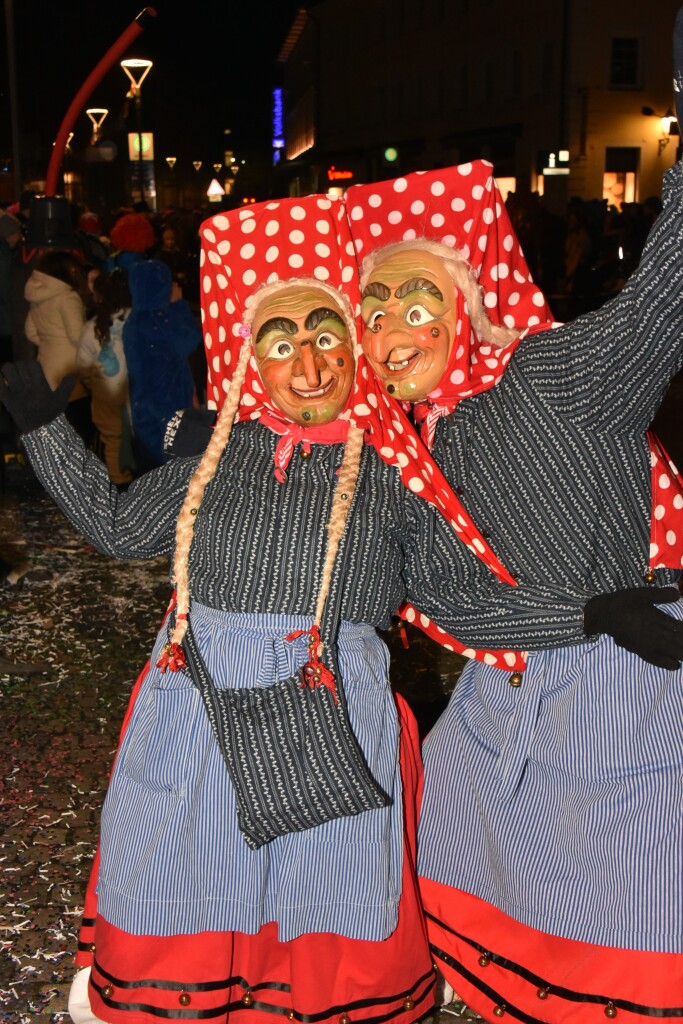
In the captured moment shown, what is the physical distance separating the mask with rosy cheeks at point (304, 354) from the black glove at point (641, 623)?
747 mm

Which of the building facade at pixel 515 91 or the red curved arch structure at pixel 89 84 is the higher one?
the building facade at pixel 515 91

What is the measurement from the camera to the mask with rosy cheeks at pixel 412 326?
2.77m

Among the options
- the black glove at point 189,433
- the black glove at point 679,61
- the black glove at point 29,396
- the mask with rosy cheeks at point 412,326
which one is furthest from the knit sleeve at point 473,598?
the black glove at point 679,61

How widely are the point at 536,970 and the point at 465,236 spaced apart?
171 cm

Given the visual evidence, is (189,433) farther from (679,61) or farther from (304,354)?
(679,61)

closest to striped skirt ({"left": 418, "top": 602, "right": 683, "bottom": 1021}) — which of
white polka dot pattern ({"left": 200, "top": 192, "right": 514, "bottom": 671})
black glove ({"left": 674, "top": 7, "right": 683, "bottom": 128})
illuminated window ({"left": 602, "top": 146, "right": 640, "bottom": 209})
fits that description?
white polka dot pattern ({"left": 200, "top": 192, "right": 514, "bottom": 671})

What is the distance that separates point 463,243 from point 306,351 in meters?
0.51

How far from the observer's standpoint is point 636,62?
26422 mm

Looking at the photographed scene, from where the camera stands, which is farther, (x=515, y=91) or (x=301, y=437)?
(x=515, y=91)

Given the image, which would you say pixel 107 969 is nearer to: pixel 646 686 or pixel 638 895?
pixel 638 895

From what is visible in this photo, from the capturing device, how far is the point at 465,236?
9.48 ft

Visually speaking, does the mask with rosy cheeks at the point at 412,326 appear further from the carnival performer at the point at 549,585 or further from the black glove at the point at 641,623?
the black glove at the point at 641,623

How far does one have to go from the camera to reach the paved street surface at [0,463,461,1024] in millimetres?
3260

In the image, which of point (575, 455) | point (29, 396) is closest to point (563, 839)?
point (575, 455)
